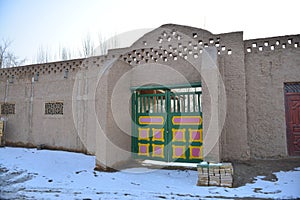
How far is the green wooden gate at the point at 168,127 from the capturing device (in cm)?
619

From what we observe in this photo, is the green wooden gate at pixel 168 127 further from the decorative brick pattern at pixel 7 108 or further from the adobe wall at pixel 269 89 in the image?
the decorative brick pattern at pixel 7 108

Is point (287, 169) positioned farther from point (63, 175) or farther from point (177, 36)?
point (63, 175)

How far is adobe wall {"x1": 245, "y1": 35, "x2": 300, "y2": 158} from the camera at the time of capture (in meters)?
5.93

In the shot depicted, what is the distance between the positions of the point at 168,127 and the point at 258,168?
2.63 meters

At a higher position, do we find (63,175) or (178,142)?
(178,142)

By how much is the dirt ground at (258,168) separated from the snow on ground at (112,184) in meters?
0.19

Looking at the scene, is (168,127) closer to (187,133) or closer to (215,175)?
(187,133)

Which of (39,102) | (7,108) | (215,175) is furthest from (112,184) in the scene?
(7,108)

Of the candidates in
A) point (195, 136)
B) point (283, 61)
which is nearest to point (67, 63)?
point (195, 136)

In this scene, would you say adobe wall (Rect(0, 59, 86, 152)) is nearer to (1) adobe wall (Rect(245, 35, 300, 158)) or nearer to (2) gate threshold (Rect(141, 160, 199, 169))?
(2) gate threshold (Rect(141, 160, 199, 169))

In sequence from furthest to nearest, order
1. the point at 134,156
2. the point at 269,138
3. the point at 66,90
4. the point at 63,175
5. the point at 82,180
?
the point at 66,90
the point at 134,156
the point at 269,138
the point at 63,175
the point at 82,180

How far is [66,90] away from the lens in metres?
8.51

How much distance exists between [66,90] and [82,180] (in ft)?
15.0

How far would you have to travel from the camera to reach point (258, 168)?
536 cm
